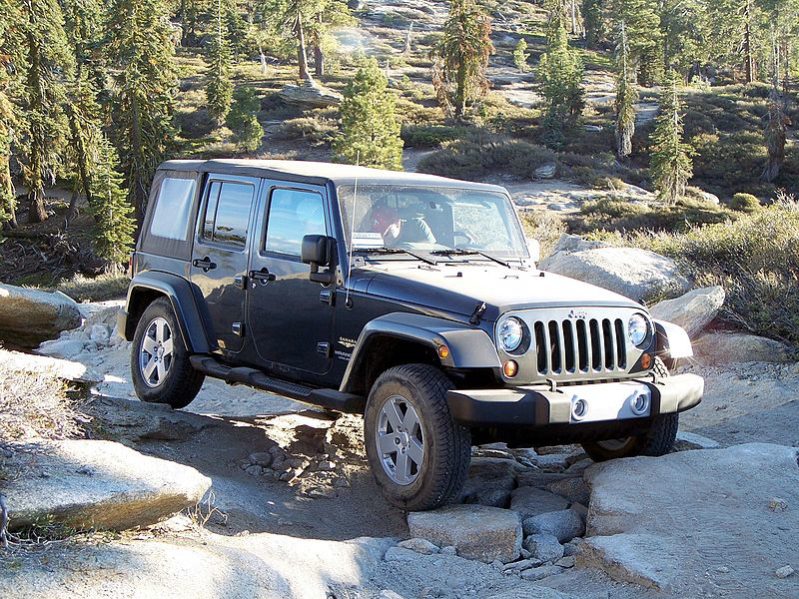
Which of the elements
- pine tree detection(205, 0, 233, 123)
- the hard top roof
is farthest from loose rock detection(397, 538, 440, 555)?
pine tree detection(205, 0, 233, 123)

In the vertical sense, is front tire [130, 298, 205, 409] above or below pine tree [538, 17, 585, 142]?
below

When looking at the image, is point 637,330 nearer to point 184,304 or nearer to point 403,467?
point 403,467

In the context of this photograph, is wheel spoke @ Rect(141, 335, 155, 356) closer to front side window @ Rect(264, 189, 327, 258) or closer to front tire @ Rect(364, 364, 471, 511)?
front side window @ Rect(264, 189, 327, 258)

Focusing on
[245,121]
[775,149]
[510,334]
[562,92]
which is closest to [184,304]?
[510,334]

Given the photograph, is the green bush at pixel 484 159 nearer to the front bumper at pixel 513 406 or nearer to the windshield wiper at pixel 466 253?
the windshield wiper at pixel 466 253

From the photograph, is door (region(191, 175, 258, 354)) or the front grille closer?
the front grille

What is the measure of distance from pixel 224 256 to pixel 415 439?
2.49 meters

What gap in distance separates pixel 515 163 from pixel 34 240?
2300cm

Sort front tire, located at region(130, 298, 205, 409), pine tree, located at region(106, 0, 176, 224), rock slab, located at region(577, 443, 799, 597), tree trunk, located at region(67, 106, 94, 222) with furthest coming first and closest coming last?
tree trunk, located at region(67, 106, 94, 222) < pine tree, located at region(106, 0, 176, 224) < front tire, located at region(130, 298, 205, 409) < rock slab, located at region(577, 443, 799, 597)

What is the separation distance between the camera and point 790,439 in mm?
7805

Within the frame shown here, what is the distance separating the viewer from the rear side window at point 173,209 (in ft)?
26.0

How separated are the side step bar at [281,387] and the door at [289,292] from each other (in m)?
0.13

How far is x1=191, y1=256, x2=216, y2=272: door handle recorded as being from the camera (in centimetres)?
745

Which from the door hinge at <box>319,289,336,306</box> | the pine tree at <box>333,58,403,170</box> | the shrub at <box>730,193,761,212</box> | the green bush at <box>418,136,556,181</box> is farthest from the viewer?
the green bush at <box>418,136,556,181</box>
